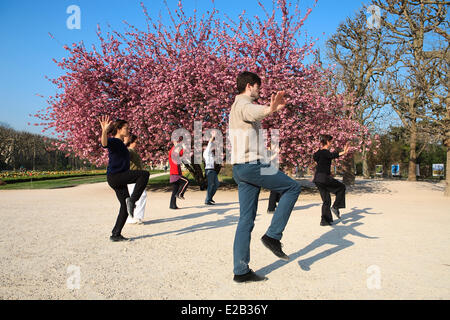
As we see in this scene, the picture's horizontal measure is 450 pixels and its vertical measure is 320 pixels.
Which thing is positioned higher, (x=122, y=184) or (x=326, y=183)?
(x=122, y=184)

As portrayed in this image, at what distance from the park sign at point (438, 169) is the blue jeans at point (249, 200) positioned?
28.9 meters

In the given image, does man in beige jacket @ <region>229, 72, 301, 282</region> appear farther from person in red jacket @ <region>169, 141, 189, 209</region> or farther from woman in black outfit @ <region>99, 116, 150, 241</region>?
person in red jacket @ <region>169, 141, 189, 209</region>

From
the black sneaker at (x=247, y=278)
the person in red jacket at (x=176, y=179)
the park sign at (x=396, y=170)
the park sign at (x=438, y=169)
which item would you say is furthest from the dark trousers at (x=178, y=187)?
the park sign at (x=396, y=170)

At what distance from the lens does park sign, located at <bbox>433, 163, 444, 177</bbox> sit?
87.9ft

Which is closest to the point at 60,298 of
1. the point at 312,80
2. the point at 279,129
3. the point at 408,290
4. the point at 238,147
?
the point at 238,147

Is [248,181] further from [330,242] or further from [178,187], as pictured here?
[178,187]

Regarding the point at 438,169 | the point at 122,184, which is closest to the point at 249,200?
the point at 122,184

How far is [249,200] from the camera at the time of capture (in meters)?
3.51

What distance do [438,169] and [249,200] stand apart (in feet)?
96.7

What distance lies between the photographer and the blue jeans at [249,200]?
11.3 ft

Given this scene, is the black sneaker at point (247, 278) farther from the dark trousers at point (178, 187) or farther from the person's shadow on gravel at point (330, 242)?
the dark trousers at point (178, 187)

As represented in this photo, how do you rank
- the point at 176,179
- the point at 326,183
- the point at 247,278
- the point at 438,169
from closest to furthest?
1. the point at 247,278
2. the point at 326,183
3. the point at 176,179
4. the point at 438,169

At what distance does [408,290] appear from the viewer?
3.25m
